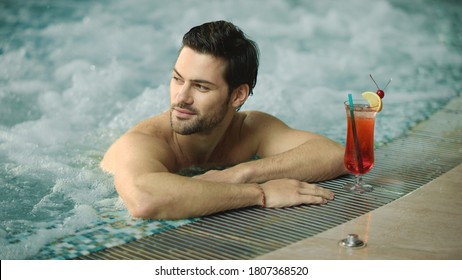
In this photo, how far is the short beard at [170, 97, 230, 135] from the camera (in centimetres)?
395

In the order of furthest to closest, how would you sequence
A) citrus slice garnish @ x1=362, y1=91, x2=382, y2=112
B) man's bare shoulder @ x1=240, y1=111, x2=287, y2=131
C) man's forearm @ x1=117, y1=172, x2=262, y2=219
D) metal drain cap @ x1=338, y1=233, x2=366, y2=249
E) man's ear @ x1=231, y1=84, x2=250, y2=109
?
man's bare shoulder @ x1=240, y1=111, x2=287, y2=131 → man's ear @ x1=231, y1=84, x2=250, y2=109 → citrus slice garnish @ x1=362, y1=91, x2=382, y2=112 → man's forearm @ x1=117, y1=172, x2=262, y2=219 → metal drain cap @ x1=338, y1=233, x2=366, y2=249

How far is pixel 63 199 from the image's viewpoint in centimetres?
389

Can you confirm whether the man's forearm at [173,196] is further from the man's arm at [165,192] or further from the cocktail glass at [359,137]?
the cocktail glass at [359,137]

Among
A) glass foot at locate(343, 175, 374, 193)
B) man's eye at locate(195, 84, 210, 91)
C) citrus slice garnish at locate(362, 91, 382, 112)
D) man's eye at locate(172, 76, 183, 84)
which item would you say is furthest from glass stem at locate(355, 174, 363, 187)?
man's eye at locate(172, 76, 183, 84)

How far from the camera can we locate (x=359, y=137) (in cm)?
371

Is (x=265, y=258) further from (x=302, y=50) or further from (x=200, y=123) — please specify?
(x=302, y=50)

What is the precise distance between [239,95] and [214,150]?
38cm

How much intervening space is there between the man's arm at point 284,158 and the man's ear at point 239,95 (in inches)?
10.5

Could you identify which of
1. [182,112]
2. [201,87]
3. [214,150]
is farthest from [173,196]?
[214,150]

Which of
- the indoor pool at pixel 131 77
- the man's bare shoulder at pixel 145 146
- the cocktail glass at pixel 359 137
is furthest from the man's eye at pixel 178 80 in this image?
the cocktail glass at pixel 359 137

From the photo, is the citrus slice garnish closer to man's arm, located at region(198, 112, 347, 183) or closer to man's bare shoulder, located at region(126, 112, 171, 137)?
man's arm, located at region(198, 112, 347, 183)

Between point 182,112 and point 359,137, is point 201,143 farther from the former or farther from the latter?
point 359,137

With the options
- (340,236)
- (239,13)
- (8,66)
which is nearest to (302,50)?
(239,13)
